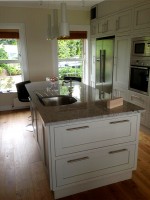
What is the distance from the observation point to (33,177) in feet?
7.48

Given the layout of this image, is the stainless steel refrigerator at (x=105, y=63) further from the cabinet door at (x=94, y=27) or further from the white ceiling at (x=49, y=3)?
the white ceiling at (x=49, y=3)

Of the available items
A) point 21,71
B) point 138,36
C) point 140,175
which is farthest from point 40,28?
point 140,175

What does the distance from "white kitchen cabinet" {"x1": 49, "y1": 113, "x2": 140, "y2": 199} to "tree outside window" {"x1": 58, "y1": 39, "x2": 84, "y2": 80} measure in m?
3.47

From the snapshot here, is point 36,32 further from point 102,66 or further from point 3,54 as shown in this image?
point 102,66

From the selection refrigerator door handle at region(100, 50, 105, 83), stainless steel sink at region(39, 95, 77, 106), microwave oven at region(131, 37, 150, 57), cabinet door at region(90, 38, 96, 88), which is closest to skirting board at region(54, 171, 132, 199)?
stainless steel sink at region(39, 95, 77, 106)

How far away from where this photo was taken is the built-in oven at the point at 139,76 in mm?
3137

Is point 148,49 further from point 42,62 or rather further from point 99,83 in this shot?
point 42,62

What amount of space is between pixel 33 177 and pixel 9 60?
3.35 metres

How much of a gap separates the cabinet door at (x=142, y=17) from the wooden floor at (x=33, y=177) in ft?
6.23

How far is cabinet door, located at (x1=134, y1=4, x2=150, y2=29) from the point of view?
9.80 ft

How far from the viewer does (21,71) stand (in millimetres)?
4902

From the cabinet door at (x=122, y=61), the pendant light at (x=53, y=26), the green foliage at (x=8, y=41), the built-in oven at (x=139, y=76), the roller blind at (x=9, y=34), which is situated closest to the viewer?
the pendant light at (x=53, y=26)

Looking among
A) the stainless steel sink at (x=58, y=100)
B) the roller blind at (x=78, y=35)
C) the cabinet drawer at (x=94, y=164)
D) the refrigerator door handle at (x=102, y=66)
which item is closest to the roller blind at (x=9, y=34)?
the roller blind at (x=78, y=35)

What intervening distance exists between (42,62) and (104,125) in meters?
3.49
